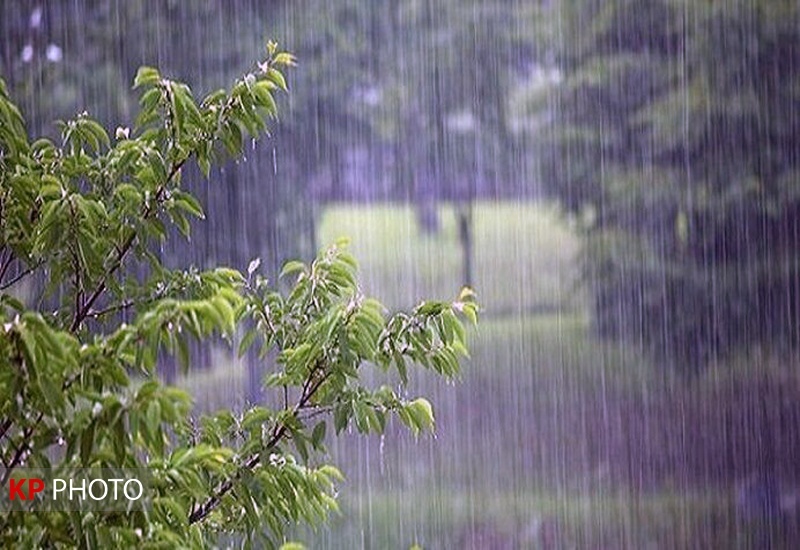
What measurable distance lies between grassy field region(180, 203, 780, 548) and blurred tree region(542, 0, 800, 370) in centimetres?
13

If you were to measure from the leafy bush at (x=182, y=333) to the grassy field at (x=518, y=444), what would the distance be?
98 cm

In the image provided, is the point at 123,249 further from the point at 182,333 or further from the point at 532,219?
the point at 532,219

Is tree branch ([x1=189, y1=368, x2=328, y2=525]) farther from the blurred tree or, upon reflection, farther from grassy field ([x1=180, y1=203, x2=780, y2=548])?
the blurred tree

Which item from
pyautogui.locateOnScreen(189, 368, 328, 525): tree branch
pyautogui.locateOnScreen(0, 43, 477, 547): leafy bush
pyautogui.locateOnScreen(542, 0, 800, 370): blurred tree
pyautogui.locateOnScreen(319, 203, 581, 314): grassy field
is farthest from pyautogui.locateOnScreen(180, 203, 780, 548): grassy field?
pyautogui.locateOnScreen(189, 368, 328, 525): tree branch

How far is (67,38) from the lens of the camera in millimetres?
2748

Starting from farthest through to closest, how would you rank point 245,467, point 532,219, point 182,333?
point 532,219 → point 245,467 → point 182,333

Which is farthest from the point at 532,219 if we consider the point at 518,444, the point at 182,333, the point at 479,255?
the point at 182,333

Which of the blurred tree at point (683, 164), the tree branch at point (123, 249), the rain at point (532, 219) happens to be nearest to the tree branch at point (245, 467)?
the tree branch at point (123, 249)

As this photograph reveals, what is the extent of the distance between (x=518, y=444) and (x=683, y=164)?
776 mm

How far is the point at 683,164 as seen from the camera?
2.73 meters

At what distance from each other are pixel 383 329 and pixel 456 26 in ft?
4.30

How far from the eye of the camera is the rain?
2.71m

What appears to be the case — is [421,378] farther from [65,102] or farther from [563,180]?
[65,102]

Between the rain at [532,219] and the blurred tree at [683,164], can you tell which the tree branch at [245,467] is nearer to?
the rain at [532,219]
